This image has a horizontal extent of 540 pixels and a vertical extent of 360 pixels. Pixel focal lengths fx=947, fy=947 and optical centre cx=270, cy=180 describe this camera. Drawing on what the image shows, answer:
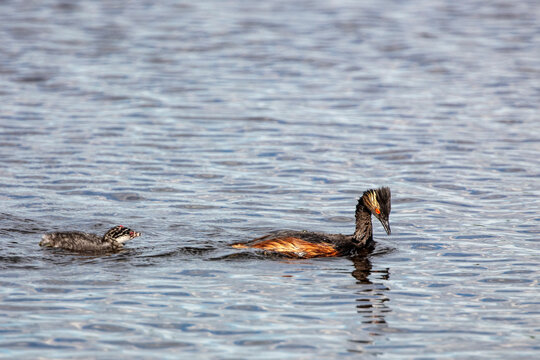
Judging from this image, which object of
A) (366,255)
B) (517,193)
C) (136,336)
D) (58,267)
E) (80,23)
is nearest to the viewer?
(136,336)

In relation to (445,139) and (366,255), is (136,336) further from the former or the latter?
(445,139)

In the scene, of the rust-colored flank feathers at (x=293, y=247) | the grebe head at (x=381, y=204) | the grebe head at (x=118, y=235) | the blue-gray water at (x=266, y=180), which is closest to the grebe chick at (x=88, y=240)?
the grebe head at (x=118, y=235)

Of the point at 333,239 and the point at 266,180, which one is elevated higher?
the point at 333,239

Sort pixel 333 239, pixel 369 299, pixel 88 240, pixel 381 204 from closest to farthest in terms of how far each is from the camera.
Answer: pixel 369 299 < pixel 88 240 < pixel 333 239 < pixel 381 204

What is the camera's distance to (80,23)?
131 ft

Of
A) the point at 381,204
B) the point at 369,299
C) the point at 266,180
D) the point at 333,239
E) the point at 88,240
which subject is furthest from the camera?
the point at 266,180

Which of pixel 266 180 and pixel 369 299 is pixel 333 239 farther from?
Answer: pixel 266 180

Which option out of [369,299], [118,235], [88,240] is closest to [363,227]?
[369,299]

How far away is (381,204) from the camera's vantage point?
47.0 feet

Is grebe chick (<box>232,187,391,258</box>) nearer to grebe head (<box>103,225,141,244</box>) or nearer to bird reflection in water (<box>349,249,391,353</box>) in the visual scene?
bird reflection in water (<box>349,249,391,353</box>)

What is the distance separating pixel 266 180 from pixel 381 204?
488 centimetres

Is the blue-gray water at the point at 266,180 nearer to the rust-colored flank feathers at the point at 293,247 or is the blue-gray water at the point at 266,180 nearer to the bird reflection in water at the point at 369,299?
the bird reflection in water at the point at 369,299

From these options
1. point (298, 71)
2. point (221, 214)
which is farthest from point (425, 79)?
point (221, 214)

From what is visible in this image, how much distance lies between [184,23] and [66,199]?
2421 cm
